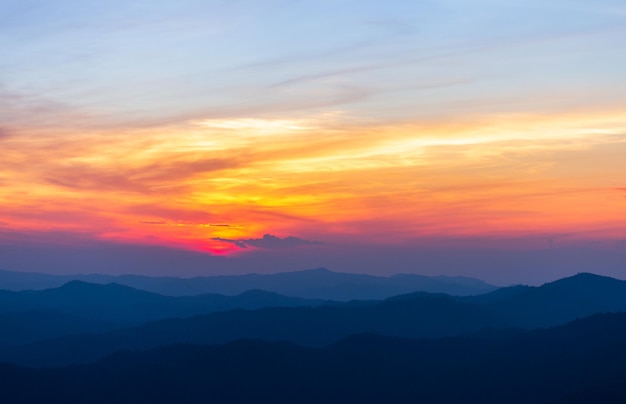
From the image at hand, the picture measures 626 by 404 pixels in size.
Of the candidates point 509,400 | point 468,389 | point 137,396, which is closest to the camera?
point 509,400

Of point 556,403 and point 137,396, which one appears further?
point 137,396

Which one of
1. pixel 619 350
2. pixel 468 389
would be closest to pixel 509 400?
pixel 468 389

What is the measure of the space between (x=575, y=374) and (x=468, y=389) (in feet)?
86.8

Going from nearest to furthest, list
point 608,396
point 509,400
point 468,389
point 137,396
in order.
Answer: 1. point 608,396
2. point 509,400
3. point 468,389
4. point 137,396

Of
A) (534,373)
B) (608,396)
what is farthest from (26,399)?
(608,396)

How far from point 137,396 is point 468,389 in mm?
87063

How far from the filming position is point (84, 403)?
19725 cm

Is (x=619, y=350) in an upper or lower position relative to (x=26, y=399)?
upper

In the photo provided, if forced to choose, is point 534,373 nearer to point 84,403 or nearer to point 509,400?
point 509,400

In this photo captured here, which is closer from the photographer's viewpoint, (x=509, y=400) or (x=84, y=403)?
(x=509, y=400)

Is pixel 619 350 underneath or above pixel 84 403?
above

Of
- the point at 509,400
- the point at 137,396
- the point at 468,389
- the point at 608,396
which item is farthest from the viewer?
the point at 137,396

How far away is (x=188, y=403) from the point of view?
199625mm

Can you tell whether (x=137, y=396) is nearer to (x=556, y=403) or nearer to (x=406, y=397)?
(x=406, y=397)
